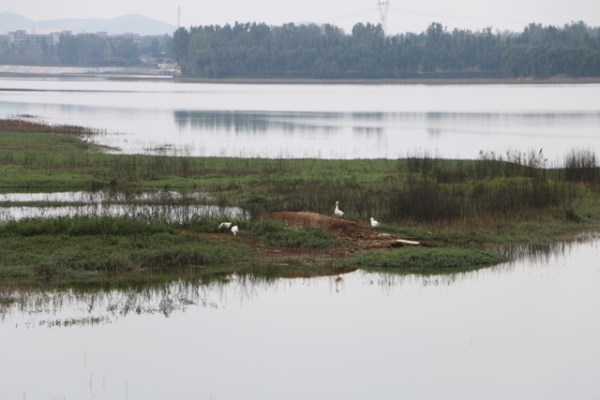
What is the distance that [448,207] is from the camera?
22.4 m

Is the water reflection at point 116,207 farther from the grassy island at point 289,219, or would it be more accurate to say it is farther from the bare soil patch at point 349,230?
the bare soil patch at point 349,230

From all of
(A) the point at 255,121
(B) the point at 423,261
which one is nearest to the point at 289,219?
(B) the point at 423,261

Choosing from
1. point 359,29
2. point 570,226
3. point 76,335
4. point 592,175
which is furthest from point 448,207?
point 359,29

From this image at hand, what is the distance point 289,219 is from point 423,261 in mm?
3144

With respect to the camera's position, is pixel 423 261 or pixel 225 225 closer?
pixel 423 261

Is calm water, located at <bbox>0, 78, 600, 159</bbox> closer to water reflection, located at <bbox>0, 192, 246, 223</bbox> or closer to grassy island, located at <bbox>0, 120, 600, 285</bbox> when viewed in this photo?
grassy island, located at <bbox>0, 120, 600, 285</bbox>

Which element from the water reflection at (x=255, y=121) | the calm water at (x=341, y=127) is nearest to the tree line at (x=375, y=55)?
the calm water at (x=341, y=127)

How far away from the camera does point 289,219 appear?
21.2 metres

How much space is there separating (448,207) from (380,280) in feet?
15.1

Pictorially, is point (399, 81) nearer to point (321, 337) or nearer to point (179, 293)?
point (179, 293)

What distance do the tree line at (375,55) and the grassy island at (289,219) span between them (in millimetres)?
133414

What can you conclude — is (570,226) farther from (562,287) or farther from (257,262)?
(257,262)

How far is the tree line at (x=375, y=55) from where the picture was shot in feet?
560

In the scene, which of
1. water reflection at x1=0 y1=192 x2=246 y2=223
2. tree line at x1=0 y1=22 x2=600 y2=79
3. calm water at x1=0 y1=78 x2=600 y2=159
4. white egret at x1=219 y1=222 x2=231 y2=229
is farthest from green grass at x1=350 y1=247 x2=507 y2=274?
tree line at x1=0 y1=22 x2=600 y2=79
